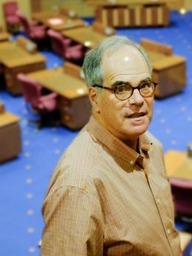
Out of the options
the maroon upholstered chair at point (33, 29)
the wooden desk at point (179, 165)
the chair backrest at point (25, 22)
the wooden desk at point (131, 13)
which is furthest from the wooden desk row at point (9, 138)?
the wooden desk at point (131, 13)

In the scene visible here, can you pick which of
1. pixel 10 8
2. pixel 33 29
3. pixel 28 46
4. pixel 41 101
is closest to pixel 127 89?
pixel 41 101

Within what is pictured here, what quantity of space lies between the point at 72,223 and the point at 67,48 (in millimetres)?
9341

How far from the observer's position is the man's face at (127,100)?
1.89m

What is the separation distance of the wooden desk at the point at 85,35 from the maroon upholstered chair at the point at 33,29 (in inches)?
36.0

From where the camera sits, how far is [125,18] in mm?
13406

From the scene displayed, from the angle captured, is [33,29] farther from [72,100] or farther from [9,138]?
[9,138]

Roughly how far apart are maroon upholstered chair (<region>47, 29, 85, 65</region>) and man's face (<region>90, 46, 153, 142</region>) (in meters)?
9.02

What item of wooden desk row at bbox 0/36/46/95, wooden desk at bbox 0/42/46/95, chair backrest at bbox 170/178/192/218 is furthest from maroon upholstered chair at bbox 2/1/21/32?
chair backrest at bbox 170/178/192/218

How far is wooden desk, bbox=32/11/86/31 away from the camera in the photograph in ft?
38.9

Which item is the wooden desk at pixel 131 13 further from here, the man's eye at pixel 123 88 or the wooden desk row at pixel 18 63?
the man's eye at pixel 123 88

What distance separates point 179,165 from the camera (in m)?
5.91

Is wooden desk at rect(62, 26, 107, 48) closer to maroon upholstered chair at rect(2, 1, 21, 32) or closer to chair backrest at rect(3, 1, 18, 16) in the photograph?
maroon upholstered chair at rect(2, 1, 21, 32)

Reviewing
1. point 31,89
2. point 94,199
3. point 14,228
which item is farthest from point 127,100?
point 31,89

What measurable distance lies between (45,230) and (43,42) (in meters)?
11.0
